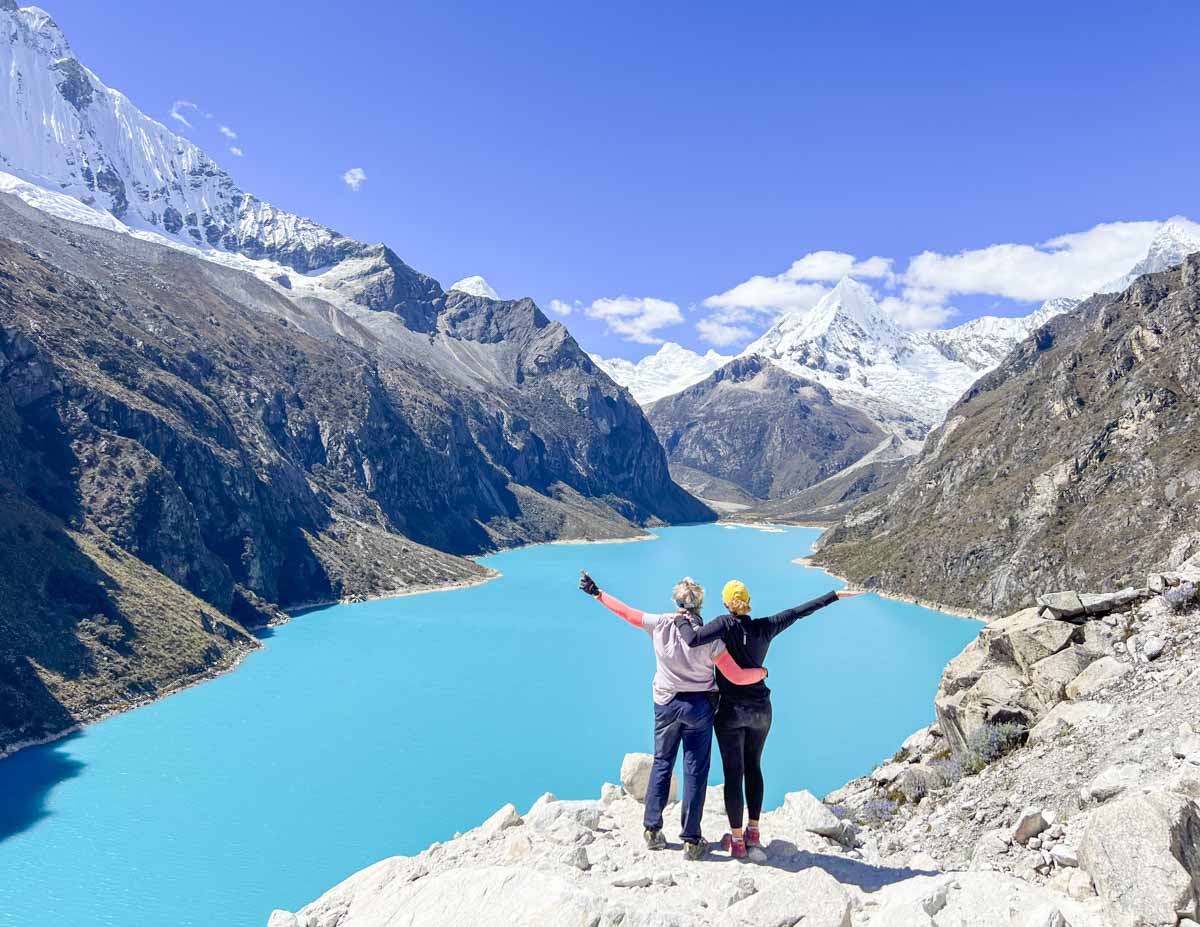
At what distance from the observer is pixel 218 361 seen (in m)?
161

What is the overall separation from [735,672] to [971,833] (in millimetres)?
5627

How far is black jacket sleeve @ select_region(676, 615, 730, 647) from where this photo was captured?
400 inches

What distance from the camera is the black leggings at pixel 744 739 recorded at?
10461 mm

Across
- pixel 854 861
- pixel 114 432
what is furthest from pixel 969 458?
pixel 854 861

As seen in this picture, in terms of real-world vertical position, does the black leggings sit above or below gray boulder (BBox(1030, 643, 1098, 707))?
below

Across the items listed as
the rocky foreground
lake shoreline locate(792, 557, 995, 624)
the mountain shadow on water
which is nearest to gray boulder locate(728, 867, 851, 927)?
the rocky foreground

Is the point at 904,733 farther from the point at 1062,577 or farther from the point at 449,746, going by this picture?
the point at 1062,577

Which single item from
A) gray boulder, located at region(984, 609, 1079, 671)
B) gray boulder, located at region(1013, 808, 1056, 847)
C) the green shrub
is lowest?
gray boulder, located at region(1013, 808, 1056, 847)

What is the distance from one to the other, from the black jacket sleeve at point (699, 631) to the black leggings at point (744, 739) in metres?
1.03

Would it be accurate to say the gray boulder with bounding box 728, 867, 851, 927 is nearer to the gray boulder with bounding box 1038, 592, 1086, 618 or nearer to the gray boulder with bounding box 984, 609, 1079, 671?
the gray boulder with bounding box 984, 609, 1079, 671

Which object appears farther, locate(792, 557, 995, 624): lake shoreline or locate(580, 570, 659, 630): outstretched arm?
locate(792, 557, 995, 624): lake shoreline

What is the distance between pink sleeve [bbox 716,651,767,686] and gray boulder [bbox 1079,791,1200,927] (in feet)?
13.2

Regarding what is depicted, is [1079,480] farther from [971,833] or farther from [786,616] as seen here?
[786,616]

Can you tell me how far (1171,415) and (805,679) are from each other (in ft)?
237
